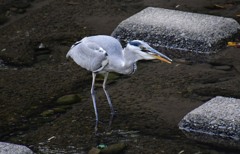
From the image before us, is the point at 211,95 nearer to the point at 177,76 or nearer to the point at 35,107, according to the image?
the point at 177,76

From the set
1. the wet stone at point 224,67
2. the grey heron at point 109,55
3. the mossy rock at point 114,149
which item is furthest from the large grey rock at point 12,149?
the wet stone at point 224,67

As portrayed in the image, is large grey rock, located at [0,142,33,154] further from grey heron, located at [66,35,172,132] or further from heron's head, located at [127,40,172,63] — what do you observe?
heron's head, located at [127,40,172,63]

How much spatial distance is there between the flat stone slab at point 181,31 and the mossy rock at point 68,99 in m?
1.76

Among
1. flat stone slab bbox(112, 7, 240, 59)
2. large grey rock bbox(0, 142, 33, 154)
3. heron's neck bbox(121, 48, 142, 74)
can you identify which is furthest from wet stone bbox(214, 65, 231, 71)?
large grey rock bbox(0, 142, 33, 154)

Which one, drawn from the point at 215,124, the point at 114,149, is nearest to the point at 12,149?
the point at 114,149

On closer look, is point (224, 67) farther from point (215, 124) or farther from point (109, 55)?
point (109, 55)

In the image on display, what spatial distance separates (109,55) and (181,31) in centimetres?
212

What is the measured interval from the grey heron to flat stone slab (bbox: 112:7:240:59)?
1.70 meters

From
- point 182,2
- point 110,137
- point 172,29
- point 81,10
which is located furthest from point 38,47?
point 182,2

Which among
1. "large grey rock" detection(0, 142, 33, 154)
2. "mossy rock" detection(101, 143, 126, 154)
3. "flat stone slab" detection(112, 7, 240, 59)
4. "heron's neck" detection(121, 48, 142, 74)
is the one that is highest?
"heron's neck" detection(121, 48, 142, 74)

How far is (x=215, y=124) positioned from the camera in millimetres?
3711

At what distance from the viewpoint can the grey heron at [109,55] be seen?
3.69 m

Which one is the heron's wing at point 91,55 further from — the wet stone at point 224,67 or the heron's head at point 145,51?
the wet stone at point 224,67

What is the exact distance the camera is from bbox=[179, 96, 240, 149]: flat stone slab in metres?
3.63
